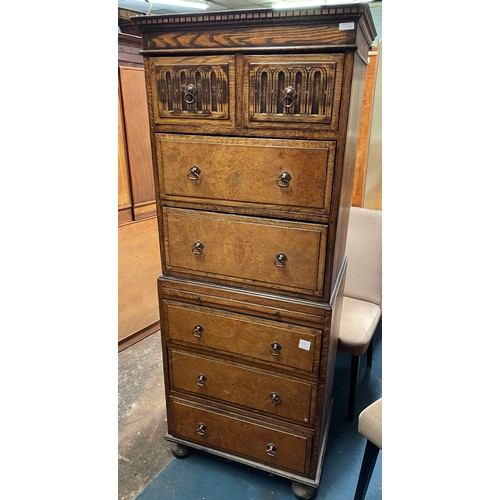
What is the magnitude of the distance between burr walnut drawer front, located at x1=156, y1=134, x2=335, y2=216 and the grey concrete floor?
1186mm

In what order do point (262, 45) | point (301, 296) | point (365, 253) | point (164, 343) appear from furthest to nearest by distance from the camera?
point (365, 253) < point (164, 343) < point (301, 296) < point (262, 45)

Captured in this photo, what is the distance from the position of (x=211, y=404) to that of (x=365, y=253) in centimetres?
111

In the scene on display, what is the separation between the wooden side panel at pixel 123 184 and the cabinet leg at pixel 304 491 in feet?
5.13

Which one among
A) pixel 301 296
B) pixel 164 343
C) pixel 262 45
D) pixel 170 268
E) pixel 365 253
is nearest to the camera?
pixel 262 45

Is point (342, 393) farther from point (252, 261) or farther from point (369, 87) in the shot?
point (369, 87)

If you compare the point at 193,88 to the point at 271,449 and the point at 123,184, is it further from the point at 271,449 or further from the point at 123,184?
the point at 271,449

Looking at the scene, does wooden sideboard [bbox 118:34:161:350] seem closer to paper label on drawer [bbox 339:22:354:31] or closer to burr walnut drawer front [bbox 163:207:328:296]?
burr walnut drawer front [bbox 163:207:328:296]

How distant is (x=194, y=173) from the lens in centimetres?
126

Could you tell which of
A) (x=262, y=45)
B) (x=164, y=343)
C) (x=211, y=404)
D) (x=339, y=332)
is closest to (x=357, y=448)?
(x=339, y=332)

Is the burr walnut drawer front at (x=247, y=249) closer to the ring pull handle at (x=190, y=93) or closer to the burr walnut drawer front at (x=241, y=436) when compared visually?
the ring pull handle at (x=190, y=93)

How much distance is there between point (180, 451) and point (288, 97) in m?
1.52

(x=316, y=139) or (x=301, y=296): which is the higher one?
(x=316, y=139)

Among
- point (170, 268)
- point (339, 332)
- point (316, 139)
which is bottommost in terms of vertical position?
point (339, 332)

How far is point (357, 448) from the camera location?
182cm
